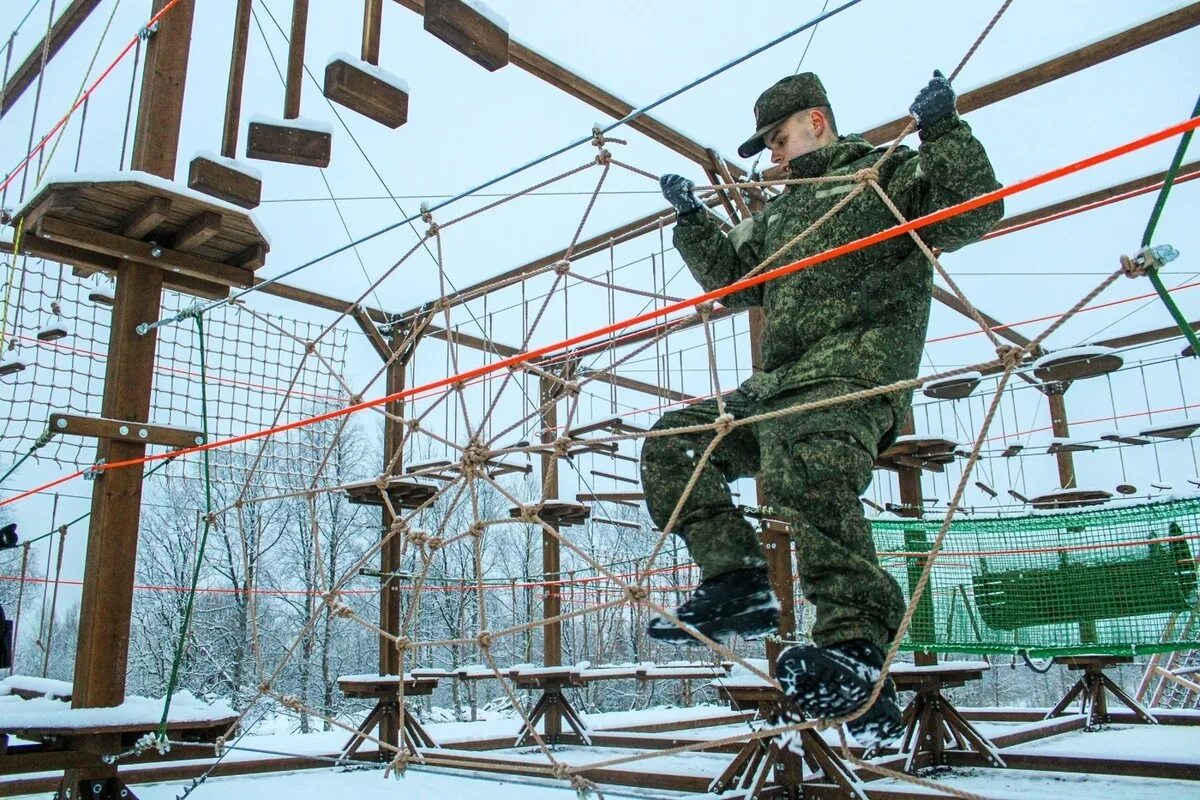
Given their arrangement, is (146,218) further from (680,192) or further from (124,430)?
(680,192)

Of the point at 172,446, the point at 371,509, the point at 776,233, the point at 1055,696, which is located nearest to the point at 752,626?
the point at 776,233

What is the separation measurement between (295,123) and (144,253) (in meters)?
0.74

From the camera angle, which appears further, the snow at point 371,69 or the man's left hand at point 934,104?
the snow at point 371,69

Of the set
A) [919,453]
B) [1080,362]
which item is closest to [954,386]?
[1080,362]

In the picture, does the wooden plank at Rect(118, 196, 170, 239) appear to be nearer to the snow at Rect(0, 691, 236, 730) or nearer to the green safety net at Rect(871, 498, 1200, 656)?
the snow at Rect(0, 691, 236, 730)

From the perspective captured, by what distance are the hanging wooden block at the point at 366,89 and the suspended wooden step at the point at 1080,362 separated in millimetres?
3532

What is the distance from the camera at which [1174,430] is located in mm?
6363

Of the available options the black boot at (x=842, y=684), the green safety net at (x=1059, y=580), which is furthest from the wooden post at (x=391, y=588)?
the black boot at (x=842, y=684)

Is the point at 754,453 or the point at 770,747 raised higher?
the point at 754,453

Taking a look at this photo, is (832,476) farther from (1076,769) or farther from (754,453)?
(1076,769)

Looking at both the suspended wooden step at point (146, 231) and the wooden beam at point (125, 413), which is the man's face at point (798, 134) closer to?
the suspended wooden step at point (146, 231)

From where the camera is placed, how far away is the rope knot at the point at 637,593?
2.06m

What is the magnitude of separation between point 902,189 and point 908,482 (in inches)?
132

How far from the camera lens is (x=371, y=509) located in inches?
843
